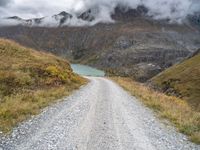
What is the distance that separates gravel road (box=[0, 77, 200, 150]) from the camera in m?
14.2

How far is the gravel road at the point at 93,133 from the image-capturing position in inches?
559

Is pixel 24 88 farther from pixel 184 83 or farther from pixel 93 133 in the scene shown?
pixel 184 83

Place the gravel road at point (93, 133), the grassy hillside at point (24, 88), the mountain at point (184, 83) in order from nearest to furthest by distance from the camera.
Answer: the gravel road at point (93, 133) → the grassy hillside at point (24, 88) → the mountain at point (184, 83)

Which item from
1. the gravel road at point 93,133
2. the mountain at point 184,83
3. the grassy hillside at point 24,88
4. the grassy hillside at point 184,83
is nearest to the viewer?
the gravel road at point 93,133

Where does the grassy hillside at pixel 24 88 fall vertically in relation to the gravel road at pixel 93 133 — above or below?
above

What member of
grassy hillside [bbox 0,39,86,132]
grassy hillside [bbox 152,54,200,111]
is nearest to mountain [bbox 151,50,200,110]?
grassy hillside [bbox 152,54,200,111]

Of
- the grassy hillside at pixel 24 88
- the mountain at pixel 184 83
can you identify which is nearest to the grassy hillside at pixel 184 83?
the mountain at pixel 184 83

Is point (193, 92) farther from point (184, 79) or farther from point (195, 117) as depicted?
Answer: point (195, 117)

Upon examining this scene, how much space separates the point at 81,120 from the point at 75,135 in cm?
364

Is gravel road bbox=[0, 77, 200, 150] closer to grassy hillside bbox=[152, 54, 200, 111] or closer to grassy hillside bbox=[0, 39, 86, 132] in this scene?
grassy hillside bbox=[0, 39, 86, 132]

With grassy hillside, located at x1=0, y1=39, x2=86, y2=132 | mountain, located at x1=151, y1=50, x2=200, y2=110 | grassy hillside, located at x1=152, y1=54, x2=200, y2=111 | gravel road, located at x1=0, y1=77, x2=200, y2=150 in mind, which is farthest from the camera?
mountain, located at x1=151, y1=50, x2=200, y2=110

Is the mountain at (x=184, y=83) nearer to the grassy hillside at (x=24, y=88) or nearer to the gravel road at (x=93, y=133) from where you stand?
the grassy hillside at (x=24, y=88)

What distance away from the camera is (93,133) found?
16266 mm

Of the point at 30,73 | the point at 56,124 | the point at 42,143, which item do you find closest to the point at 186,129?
the point at 56,124
